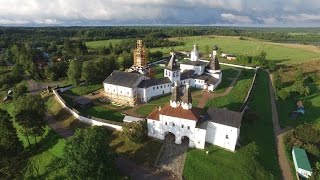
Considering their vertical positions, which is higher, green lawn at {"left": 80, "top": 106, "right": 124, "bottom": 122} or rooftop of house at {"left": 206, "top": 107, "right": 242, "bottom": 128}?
rooftop of house at {"left": 206, "top": 107, "right": 242, "bottom": 128}

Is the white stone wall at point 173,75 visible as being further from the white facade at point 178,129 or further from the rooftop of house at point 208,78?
the white facade at point 178,129

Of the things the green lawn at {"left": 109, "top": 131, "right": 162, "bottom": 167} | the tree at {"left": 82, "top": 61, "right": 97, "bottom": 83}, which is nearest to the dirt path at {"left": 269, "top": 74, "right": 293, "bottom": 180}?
the green lawn at {"left": 109, "top": 131, "right": 162, "bottom": 167}

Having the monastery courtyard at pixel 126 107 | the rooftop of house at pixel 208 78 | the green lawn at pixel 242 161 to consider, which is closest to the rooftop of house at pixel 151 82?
the monastery courtyard at pixel 126 107

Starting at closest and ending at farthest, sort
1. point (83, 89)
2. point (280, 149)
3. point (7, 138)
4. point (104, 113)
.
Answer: point (7, 138) → point (280, 149) → point (104, 113) → point (83, 89)

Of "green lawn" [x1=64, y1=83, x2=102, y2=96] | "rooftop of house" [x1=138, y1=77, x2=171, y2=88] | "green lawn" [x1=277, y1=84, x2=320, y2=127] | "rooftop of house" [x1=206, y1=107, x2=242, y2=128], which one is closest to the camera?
"rooftop of house" [x1=206, y1=107, x2=242, y2=128]

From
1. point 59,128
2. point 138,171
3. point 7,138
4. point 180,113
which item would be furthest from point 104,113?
point 138,171

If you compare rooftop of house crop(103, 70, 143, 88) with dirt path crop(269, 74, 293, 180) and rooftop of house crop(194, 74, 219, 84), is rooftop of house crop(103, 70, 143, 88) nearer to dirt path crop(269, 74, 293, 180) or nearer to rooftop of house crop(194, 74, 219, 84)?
rooftop of house crop(194, 74, 219, 84)

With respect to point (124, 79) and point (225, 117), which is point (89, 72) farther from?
point (225, 117)
